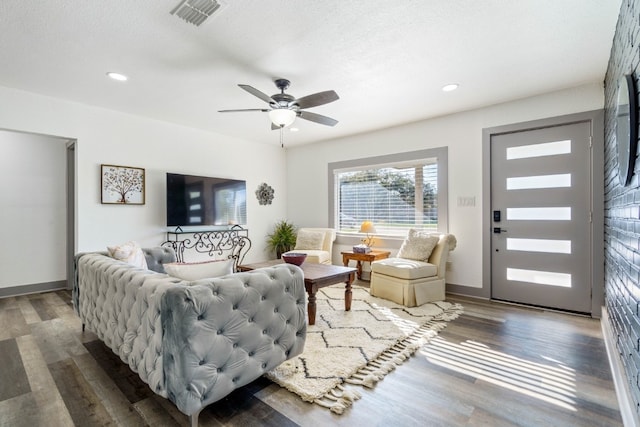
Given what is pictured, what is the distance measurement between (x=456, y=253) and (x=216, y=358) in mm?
3591

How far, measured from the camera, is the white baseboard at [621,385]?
5.01ft

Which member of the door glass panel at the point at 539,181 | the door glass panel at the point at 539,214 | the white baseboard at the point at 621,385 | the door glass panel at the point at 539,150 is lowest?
the white baseboard at the point at 621,385

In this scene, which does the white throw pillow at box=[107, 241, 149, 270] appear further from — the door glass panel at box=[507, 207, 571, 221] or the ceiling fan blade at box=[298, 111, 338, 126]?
the door glass panel at box=[507, 207, 571, 221]

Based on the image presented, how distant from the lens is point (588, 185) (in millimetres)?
3307

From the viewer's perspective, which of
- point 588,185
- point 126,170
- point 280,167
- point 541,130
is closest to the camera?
point 588,185

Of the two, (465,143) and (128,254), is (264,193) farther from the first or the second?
(465,143)

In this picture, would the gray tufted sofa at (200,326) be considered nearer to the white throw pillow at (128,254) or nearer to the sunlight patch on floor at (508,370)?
the white throw pillow at (128,254)

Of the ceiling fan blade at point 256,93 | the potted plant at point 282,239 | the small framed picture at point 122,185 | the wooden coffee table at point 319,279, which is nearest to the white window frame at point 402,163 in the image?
the potted plant at point 282,239

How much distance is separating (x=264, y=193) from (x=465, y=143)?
11.9ft

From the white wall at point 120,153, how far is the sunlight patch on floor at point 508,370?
399 centimetres

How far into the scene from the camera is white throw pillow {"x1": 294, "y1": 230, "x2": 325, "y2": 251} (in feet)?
17.5

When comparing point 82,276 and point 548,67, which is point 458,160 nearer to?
point 548,67

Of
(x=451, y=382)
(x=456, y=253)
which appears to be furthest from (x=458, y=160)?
(x=451, y=382)

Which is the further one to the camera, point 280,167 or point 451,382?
point 280,167
